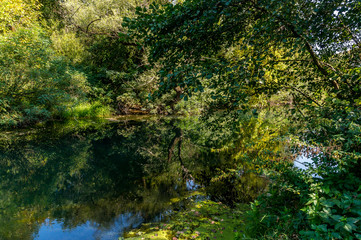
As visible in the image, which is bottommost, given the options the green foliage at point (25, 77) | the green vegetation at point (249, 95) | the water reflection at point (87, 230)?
the water reflection at point (87, 230)

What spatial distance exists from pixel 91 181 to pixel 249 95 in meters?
6.76

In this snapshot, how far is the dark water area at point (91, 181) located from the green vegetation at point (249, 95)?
0.28m

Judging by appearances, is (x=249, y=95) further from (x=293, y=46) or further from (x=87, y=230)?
(x=87, y=230)

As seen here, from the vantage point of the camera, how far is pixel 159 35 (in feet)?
11.9

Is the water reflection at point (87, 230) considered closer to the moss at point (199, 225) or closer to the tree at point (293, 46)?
the moss at point (199, 225)

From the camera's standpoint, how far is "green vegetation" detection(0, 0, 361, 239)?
276 cm

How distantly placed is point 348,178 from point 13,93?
16631 mm

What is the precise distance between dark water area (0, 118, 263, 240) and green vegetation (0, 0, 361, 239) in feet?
0.92

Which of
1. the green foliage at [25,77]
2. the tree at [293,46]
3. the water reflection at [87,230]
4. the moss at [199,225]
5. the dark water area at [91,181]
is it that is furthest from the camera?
the green foliage at [25,77]

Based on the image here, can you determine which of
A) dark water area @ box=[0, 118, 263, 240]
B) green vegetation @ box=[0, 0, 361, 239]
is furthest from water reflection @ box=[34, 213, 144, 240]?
green vegetation @ box=[0, 0, 361, 239]

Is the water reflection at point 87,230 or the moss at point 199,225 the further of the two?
the water reflection at point 87,230

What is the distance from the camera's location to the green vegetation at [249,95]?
2758mm

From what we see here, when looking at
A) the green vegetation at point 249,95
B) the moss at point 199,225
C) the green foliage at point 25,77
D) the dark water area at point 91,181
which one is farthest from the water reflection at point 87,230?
the green foliage at point 25,77

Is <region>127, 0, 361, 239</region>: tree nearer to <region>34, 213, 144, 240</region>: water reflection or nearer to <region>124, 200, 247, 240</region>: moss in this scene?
<region>124, 200, 247, 240</region>: moss
